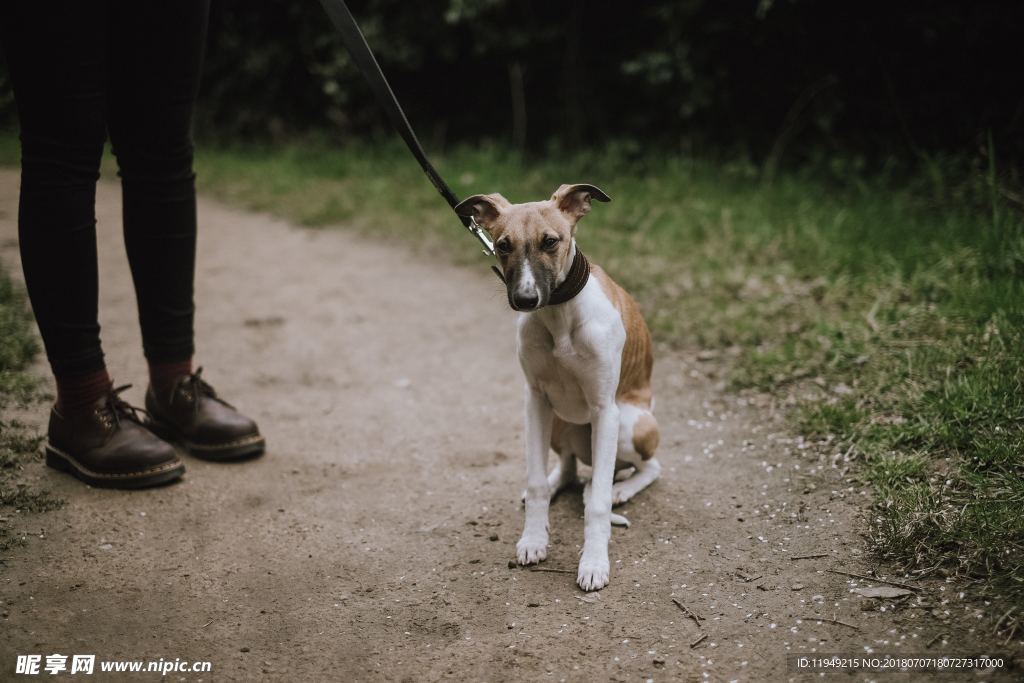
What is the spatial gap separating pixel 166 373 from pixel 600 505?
169cm

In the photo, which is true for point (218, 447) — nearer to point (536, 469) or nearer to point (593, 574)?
point (536, 469)

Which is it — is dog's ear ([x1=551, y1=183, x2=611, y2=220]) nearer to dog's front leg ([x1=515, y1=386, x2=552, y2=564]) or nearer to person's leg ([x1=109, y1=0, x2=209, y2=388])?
dog's front leg ([x1=515, y1=386, x2=552, y2=564])

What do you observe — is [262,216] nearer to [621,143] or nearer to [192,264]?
[621,143]

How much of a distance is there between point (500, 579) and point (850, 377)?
1899 mm

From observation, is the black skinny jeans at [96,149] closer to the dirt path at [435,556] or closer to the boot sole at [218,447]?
the boot sole at [218,447]

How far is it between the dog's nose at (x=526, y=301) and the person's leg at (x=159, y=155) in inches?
55.1

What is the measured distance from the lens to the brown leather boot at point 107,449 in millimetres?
2857

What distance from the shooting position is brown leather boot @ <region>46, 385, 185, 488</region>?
2857 millimetres

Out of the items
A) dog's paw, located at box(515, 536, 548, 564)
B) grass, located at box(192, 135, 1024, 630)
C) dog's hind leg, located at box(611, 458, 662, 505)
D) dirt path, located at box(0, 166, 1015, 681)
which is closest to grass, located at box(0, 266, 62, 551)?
dirt path, located at box(0, 166, 1015, 681)

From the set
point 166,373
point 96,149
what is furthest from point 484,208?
point 166,373

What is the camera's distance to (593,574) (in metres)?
2.50

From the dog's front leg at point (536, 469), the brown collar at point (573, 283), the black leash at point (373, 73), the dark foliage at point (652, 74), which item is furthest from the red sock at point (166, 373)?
the dark foliage at point (652, 74)

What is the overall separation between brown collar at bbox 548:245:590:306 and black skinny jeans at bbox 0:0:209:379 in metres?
1.42

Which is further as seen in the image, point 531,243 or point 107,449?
point 107,449
